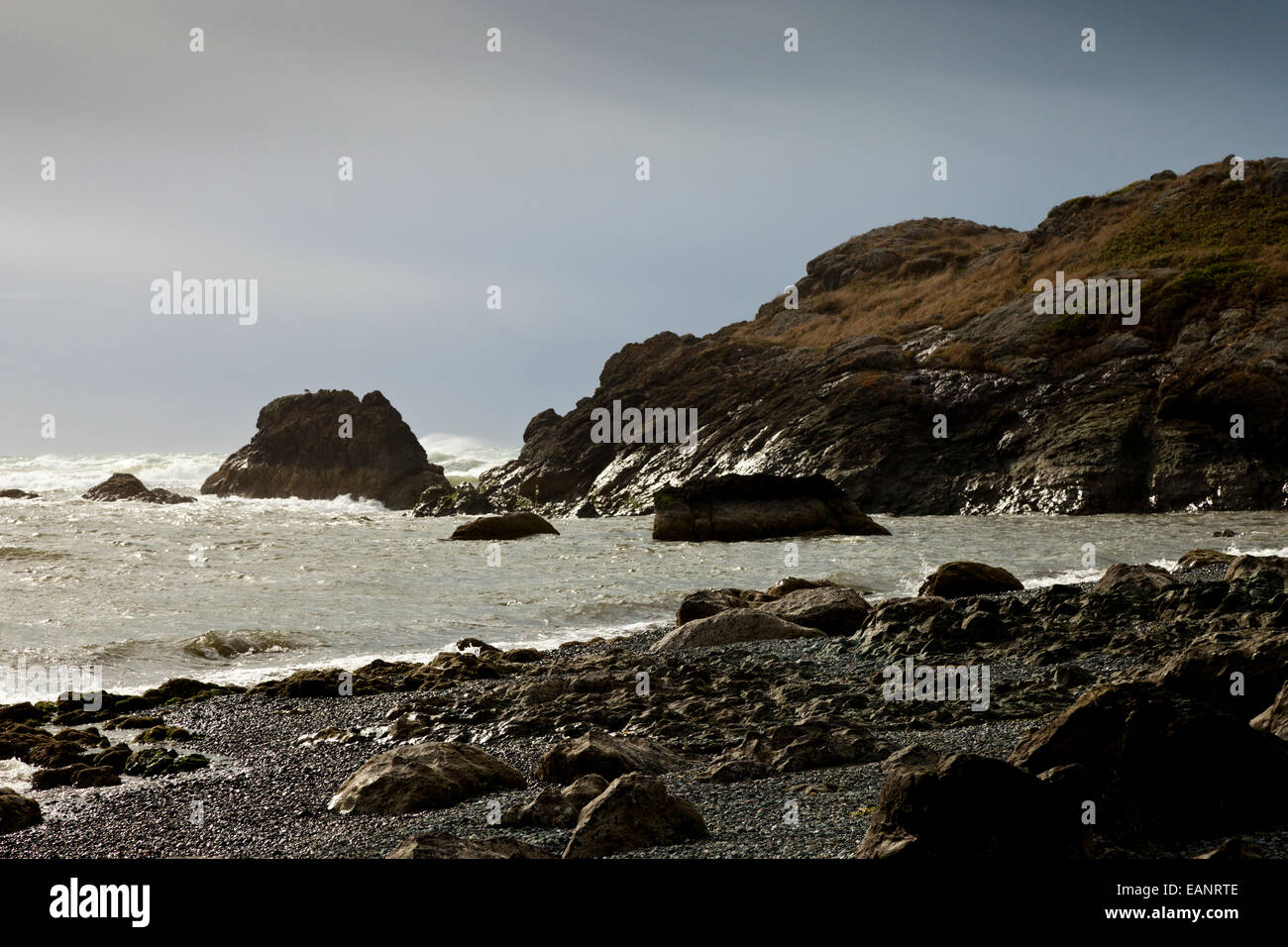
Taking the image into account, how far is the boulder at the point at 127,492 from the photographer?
78000mm

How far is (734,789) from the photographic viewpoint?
802 cm

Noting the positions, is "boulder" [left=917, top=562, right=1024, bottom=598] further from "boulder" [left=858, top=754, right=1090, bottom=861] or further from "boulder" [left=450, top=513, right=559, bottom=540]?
"boulder" [left=450, top=513, right=559, bottom=540]

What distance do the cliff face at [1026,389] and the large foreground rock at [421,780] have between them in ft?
129

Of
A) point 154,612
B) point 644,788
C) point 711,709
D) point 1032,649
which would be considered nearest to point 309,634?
point 154,612

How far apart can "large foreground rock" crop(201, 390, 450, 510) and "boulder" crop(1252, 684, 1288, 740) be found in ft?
276

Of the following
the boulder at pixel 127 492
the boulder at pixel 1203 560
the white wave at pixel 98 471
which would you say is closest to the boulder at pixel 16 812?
the boulder at pixel 1203 560

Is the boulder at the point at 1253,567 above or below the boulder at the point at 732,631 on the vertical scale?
above

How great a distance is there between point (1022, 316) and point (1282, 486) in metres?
21.5

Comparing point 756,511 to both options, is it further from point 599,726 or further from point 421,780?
point 421,780

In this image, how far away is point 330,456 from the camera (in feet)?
316

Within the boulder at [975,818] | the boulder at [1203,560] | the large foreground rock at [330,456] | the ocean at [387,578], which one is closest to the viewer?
the boulder at [975,818]

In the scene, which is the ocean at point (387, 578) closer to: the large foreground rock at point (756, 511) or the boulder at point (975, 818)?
the large foreground rock at point (756, 511)

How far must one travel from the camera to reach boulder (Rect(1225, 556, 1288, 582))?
654 inches
